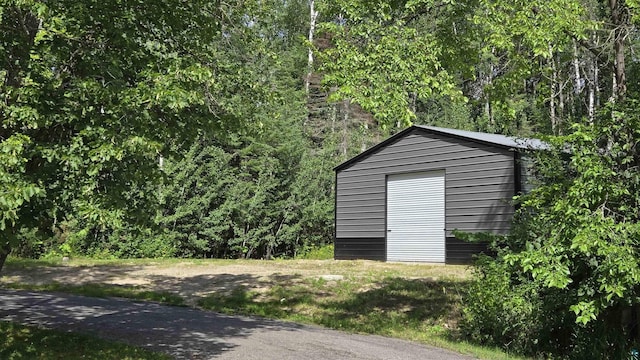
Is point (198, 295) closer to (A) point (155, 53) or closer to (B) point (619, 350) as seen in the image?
(A) point (155, 53)

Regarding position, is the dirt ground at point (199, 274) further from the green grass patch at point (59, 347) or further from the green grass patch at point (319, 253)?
the green grass patch at point (319, 253)

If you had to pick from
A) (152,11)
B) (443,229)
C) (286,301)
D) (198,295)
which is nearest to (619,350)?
(286,301)

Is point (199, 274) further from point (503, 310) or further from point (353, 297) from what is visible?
point (503, 310)

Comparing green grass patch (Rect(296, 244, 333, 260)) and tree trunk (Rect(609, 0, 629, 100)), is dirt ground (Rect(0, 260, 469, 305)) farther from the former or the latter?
tree trunk (Rect(609, 0, 629, 100))

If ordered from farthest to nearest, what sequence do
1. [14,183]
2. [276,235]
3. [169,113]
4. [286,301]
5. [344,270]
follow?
[276,235]
[344,270]
[286,301]
[169,113]
[14,183]

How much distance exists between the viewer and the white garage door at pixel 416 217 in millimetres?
18734

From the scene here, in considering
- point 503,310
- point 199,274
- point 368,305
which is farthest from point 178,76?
point 199,274

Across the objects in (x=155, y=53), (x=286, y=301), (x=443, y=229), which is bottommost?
(x=286, y=301)

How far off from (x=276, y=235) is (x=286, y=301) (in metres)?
13.1

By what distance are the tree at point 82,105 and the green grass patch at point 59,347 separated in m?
1.60

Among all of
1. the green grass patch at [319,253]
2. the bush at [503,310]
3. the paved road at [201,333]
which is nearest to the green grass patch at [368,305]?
the bush at [503,310]

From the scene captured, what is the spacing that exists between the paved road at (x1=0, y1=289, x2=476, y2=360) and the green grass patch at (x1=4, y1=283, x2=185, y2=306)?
0.96 metres

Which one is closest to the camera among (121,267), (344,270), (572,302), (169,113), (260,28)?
(169,113)

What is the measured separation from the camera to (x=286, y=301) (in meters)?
12.4
